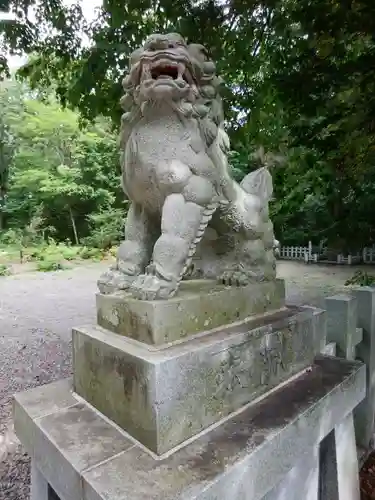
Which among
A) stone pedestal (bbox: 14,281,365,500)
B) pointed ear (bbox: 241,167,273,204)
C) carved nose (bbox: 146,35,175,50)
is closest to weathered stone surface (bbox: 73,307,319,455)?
stone pedestal (bbox: 14,281,365,500)

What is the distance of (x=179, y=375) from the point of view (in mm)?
1012

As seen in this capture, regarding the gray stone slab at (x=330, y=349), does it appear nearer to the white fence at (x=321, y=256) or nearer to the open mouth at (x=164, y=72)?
the open mouth at (x=164, y=72)

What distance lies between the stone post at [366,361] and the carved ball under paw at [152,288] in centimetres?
136

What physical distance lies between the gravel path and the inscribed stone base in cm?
109

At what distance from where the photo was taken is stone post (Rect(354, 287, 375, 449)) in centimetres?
204

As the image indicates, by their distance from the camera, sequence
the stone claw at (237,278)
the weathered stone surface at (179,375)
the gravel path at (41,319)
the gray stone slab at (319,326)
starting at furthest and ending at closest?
the gravel path at (41,319) → the gray stone slab at (319,326) → the stone claw at (237,278) → the weathered stone surface at (179,375)

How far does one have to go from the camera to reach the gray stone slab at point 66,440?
0.96 meters

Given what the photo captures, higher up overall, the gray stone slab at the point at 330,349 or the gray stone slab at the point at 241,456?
the gray stone slab at the point at 330,349

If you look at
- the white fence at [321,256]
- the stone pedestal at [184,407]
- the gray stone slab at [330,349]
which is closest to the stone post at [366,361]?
the gray stone slab at [330,349]

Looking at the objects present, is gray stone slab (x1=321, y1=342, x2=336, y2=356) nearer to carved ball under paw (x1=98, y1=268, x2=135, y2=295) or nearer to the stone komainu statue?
the stone komainu statue

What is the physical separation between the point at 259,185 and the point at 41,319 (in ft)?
14.2

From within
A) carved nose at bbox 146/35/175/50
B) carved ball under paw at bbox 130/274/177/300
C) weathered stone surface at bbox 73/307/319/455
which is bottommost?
weathered stone surface at bbox 73/307/319/455

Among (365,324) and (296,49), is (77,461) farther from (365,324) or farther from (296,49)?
(296,49)

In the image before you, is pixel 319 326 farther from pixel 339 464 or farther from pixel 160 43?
pixel 160 43
